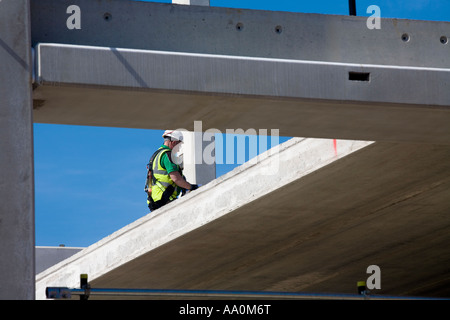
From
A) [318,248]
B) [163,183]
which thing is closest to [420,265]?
[318,248]

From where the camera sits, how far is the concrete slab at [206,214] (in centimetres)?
975

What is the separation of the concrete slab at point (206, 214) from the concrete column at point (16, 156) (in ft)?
12.5

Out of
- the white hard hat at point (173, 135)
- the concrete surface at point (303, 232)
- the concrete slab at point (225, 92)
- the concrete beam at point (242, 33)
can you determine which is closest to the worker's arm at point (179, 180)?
the white hard hat at point (173, 135)

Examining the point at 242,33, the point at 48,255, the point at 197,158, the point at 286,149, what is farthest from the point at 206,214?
the point at 48,255

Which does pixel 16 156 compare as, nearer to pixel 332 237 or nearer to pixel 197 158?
pixel 332 237

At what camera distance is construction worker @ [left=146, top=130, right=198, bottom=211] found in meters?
13.2

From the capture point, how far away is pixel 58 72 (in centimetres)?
648

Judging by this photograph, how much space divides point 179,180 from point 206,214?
2223 mm

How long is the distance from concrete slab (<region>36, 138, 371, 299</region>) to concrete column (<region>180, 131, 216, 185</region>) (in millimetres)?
4482

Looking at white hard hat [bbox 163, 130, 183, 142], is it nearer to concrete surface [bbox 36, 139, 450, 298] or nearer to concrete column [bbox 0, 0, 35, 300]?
concrete surface [bbox 36, 139, 450, 298]

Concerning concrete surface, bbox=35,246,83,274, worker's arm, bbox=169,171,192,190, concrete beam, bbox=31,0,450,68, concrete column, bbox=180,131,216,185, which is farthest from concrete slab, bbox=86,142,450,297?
concrete surface, bbox=35,246,83,274

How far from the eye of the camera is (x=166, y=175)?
44.1 ft

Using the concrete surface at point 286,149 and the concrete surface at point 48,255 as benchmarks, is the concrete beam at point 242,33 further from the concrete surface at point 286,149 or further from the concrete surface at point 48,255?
the concrete surface at point 48,255
